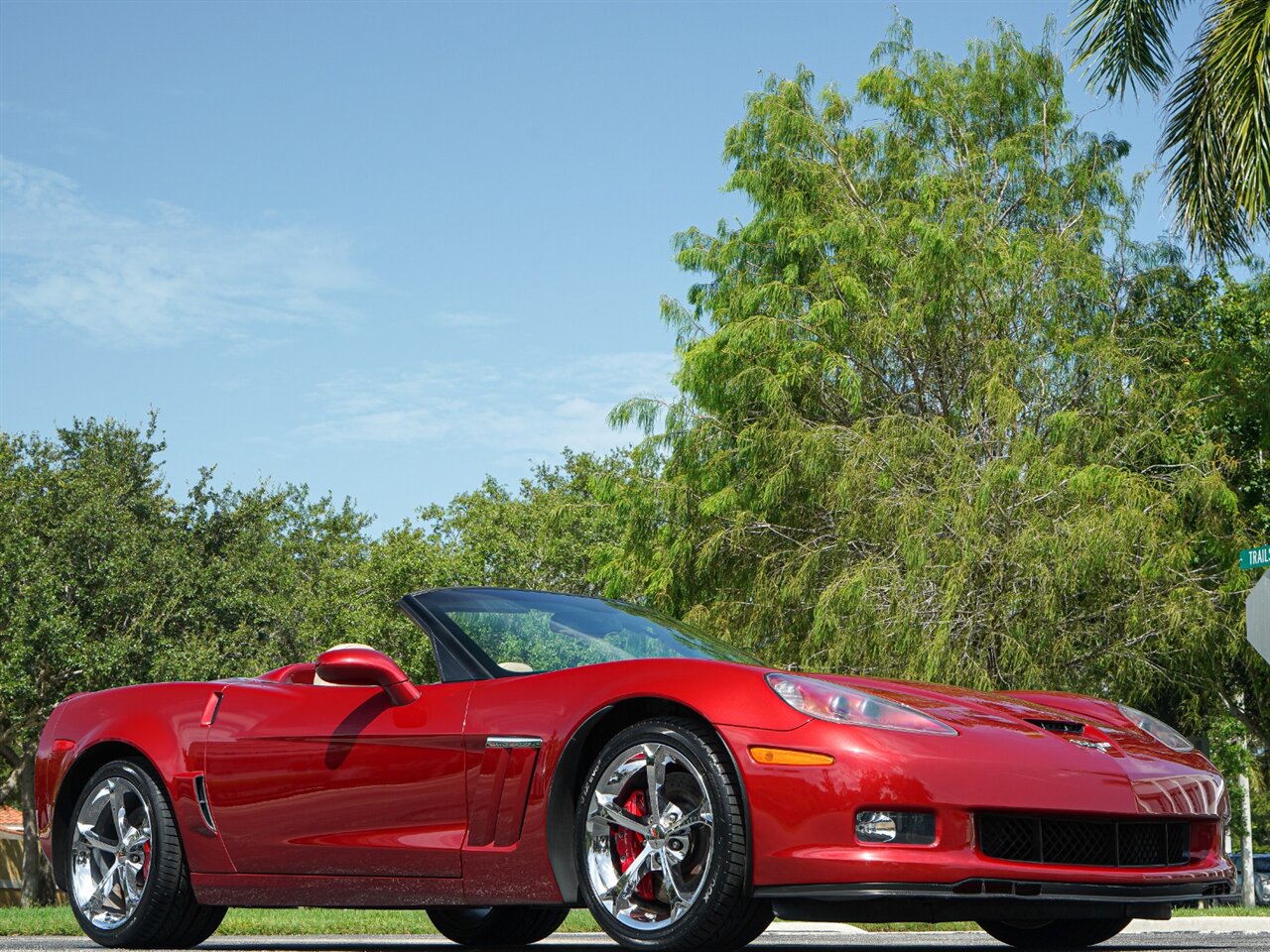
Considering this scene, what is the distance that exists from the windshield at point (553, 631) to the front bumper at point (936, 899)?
4.21 ft

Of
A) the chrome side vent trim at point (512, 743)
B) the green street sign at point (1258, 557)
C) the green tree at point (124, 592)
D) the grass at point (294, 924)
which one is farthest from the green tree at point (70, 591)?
the chrome side vent trim at point (512, 743)

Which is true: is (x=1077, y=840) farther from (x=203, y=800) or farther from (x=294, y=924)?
(x=294, y=924)

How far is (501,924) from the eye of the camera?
22.0ft

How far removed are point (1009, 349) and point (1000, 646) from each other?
3.95m

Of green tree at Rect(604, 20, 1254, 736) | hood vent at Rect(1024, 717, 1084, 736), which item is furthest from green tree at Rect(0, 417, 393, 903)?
hood vent at Rect(1024, 717, 1084, 736)

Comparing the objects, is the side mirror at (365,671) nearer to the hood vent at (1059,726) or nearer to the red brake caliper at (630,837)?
the red brake caliper at (630,837)

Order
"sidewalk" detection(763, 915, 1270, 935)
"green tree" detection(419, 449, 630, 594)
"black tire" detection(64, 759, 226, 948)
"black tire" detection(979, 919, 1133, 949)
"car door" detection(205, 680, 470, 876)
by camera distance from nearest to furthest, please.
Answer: "car door" detection(205, 680, 470, 876) < "black tire" detection(979, 919, 1133, 949) < "black tire" detection(64, 759, 226, 948) < "sidewalk" detection(763, 915, 1270, 935) < "green tree" detection(419, 449, 630, 594)

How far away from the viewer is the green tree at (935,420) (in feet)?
56.5

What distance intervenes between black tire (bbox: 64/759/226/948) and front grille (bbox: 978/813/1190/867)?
326 cm

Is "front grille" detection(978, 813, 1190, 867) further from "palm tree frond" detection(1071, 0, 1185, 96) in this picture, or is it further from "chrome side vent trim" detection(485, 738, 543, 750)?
"palm tree frond" detection(1071, 0, 1185, 96)

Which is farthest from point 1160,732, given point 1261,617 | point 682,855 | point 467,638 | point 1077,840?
point 1261,617

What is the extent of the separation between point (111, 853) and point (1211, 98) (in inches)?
530

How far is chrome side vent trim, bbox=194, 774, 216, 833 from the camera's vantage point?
593 centimetres

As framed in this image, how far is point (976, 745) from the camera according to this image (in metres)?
4.62
